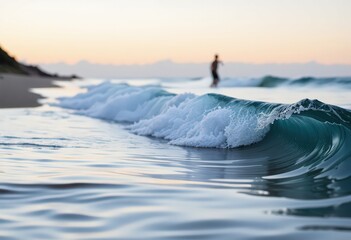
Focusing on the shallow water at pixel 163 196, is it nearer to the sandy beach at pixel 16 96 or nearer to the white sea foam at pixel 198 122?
the white sea foam at pixel 198 122

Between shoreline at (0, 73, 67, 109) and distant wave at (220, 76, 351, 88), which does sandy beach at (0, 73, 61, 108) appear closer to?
shoreline at (0, 73, 67, 109)

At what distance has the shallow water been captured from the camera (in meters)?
3.24

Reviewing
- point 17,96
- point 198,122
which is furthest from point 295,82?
point 198,122

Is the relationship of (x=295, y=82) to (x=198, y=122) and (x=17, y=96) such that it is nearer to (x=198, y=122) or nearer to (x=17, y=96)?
(x=17, y=96)

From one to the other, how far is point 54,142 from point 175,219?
471 centimetres

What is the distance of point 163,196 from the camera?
418 cm

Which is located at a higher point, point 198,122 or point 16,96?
point 16,96

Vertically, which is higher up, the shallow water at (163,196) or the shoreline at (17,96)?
the shoreline at (17,96)

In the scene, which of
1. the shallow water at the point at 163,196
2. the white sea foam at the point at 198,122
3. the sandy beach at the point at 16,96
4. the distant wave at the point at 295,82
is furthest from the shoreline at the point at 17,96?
the distant wave at the point at 295,82

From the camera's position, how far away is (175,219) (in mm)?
3473

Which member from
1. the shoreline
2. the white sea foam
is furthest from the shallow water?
the shoreline

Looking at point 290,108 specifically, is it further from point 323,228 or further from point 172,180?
point 323,228

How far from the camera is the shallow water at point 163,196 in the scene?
3.24m

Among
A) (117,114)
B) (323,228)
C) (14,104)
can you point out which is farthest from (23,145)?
(14,104)
